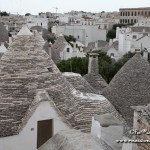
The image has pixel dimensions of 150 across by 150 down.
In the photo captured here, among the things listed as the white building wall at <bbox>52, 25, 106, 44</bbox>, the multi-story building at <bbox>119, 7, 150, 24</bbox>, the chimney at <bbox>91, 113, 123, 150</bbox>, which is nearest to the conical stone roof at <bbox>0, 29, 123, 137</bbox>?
the chimney at <bbox>91, 113, 123, 150</bbox>

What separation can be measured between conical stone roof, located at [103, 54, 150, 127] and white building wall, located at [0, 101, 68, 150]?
4.32 meters

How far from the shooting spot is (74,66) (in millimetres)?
37219

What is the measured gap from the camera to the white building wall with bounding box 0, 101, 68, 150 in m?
10.3

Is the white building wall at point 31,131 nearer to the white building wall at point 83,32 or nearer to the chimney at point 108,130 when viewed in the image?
the chimney at point 108,130

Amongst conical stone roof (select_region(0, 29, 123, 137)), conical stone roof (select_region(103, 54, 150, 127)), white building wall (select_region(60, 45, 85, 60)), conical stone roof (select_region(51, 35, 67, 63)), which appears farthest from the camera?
white building wall (select_region(60, 45, 85, 60))

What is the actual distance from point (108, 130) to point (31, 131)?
3199mm

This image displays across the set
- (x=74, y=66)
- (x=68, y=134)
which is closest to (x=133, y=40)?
(x=74, y=66)

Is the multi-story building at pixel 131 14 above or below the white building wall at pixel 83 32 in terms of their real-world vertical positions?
above

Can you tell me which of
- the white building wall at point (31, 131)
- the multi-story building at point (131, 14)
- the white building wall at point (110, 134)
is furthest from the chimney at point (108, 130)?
the multi-story building at point (131, 14)

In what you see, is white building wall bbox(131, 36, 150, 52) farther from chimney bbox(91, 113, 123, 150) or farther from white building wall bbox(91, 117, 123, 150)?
white building wall bbox(91, 117, 123, 150)

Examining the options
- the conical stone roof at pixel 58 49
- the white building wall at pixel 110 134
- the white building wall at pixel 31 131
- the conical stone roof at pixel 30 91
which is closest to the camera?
the white building wall at pixel 110 134

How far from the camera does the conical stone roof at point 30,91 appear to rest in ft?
35.3

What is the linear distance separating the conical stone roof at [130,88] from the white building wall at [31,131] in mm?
4317

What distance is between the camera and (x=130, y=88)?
15.4m
